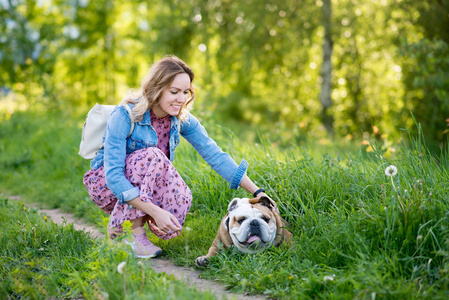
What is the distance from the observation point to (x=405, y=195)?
8.77 feet

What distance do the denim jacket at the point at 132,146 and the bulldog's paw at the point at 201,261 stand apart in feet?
1.98

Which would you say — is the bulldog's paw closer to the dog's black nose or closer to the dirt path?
the dirt path

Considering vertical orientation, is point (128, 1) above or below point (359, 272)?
above

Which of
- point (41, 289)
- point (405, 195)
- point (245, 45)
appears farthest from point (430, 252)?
point (245, 45)

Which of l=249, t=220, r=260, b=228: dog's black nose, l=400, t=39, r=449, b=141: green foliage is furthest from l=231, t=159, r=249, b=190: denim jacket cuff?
l=400, t=39, r=449, b=141: green foliage

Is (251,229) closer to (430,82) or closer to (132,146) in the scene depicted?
(132,146)

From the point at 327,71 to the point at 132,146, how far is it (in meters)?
7.33

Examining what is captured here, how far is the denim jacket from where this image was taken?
291 centimetres

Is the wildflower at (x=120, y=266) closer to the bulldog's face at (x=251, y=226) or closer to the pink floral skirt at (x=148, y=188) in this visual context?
the pink floral skirt at (x=148, y=188)

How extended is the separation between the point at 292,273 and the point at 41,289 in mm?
1468

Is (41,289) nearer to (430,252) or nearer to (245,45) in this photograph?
(430,252)

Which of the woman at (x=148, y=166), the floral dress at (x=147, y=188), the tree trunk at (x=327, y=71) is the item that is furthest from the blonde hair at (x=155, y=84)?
the tree trunk at (x=327, y=71)

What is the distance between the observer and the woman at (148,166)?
291 cm

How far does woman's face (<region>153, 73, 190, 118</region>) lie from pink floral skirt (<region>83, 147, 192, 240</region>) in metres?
0.31
